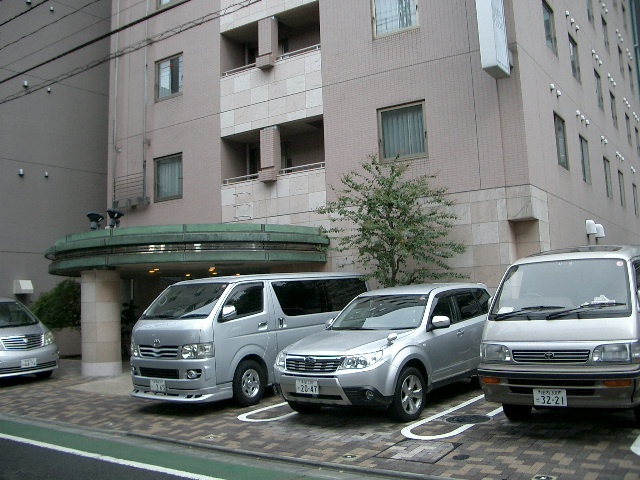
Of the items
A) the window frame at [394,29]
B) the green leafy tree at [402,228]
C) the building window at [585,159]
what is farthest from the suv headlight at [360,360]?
the building window at [585,159]

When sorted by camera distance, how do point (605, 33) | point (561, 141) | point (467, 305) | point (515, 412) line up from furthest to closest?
point (605, 33) < point (561, 141) < point (467, 305) < point (515, 412)

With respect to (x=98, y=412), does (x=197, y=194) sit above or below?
above

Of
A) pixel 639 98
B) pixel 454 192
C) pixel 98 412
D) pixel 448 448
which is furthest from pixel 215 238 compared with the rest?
pixel 639 98

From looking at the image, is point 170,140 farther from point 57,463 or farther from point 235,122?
point 57,463

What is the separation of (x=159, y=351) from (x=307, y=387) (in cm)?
286

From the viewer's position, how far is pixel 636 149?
26938mm

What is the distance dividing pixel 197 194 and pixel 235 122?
2268 mm

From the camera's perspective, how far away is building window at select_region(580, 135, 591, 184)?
17.6 meters

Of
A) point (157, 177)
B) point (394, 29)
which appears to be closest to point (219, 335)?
point (394, 29)

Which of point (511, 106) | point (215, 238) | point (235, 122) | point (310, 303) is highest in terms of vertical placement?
point (235, 122)

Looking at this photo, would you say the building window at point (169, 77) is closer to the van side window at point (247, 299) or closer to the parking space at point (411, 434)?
the van side window at point (247, 299)

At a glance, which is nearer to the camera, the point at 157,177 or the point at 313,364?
the point at 313,364

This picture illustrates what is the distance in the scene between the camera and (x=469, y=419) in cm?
801

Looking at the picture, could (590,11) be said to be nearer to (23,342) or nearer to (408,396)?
(408,396)
